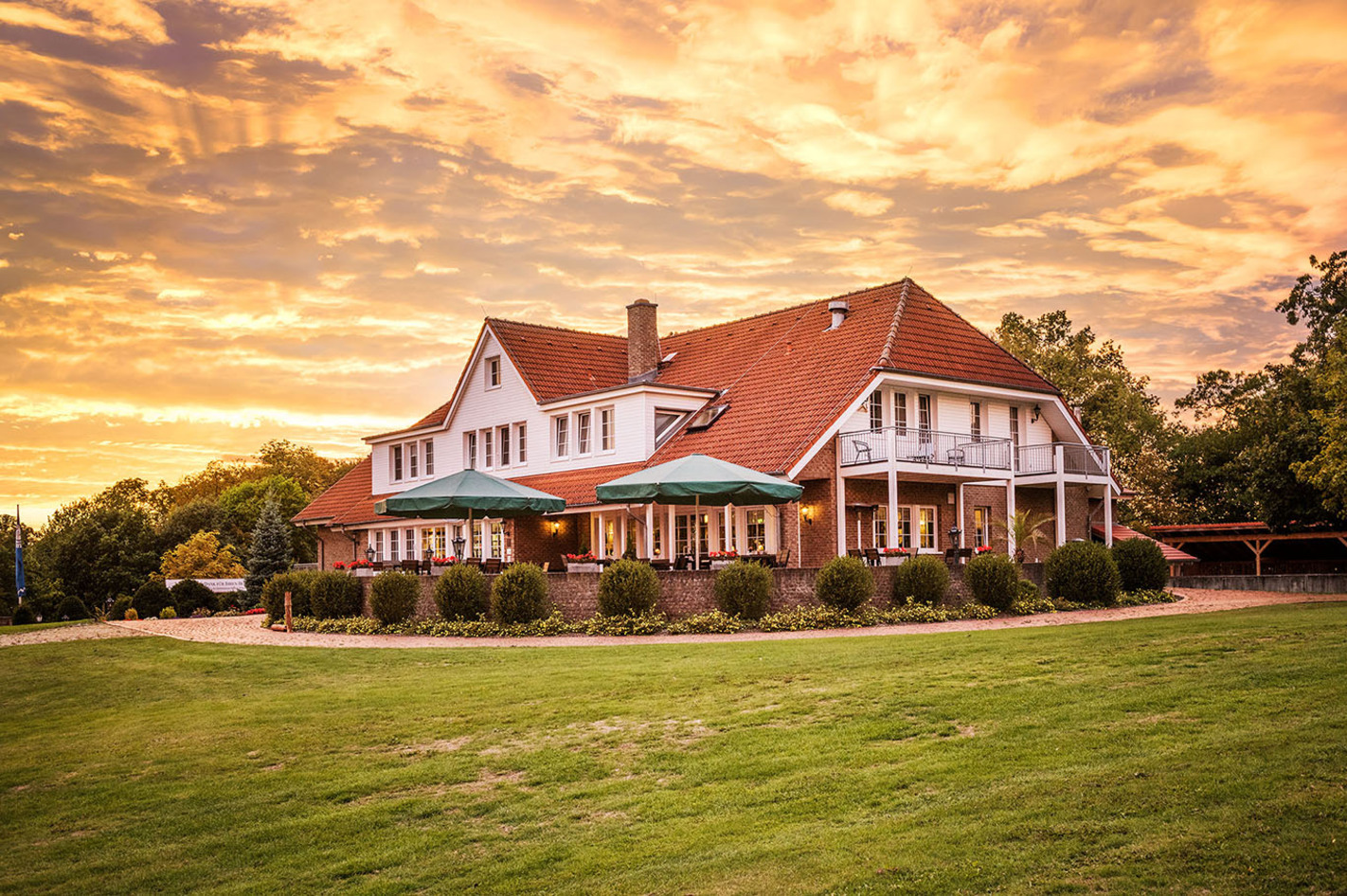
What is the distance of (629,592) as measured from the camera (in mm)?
23828

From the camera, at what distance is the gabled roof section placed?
37.2m

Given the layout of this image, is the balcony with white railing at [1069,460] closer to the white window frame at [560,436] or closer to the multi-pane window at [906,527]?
the multi-pane window at [906,527]

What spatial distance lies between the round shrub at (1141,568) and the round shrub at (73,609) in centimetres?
3967

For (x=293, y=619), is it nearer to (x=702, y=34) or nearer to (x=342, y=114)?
(x=342, y=114)

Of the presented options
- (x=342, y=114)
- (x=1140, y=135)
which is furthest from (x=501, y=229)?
(x=1140, y=135)

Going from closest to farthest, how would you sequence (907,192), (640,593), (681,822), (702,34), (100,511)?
(681,822) → (702,34) → (640,593) → (907,192) → (100,511)

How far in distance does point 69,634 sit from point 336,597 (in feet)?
22.0

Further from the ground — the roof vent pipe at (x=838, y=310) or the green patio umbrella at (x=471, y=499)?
the roof vent pipe at (x=838, y=310)

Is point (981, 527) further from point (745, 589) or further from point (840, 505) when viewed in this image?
point (745, 589)

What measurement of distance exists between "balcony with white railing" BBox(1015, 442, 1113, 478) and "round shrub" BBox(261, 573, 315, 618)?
19887mm

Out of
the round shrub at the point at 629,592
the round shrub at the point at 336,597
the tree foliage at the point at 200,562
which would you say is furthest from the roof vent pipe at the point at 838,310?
the tree foliage at the point at 200,562

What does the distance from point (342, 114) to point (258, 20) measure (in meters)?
3.76

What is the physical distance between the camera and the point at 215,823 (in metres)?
10.1

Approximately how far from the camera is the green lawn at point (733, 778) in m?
7.61
